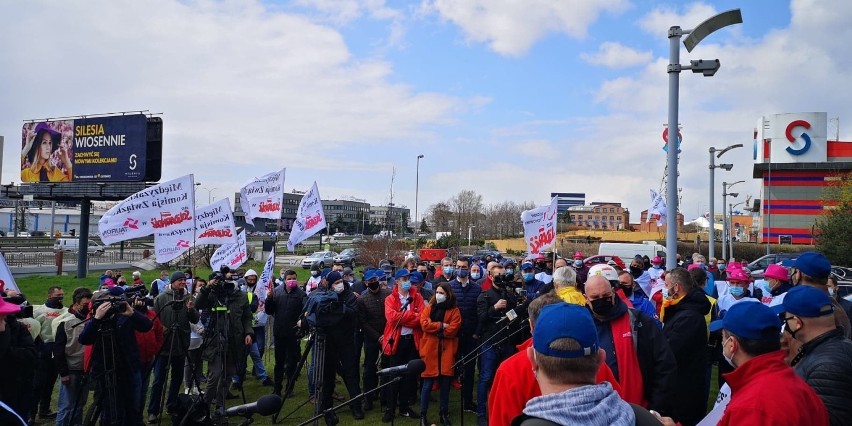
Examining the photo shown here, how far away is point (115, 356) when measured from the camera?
647cm

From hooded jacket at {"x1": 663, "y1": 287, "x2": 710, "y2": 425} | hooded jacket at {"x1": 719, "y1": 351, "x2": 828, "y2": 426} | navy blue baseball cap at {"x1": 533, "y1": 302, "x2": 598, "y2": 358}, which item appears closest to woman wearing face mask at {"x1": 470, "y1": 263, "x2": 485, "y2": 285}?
hooded jacket at {"x1": 663, "y1": 287, "x2": 710, "y2": 425}

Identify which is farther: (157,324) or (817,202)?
(817,202)

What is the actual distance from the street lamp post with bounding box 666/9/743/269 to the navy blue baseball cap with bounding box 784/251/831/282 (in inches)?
152

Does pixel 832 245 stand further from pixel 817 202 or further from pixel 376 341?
pixel 376 341

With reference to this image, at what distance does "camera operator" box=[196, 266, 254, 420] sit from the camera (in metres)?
7.64

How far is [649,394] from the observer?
4.07 m

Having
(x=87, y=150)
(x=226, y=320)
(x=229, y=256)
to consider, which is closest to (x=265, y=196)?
(x=229, y=256)

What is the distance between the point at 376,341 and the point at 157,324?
3225 mm

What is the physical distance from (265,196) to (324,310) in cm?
598

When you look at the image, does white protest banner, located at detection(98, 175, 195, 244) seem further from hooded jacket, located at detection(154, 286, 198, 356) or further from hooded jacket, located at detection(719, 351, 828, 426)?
Result: hooded jacket, located at detection(719, 351, 828, 426)

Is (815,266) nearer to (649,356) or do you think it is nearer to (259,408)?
(649,356)

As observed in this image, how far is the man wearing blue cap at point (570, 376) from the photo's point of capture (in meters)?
1.97

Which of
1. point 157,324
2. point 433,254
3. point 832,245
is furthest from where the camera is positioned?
point 433,254

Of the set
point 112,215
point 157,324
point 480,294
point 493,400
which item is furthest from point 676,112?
point 112,215
